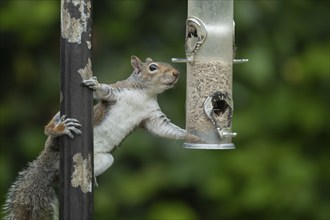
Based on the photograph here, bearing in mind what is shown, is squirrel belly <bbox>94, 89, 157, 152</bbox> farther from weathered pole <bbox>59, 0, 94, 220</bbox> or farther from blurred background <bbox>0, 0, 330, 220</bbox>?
blurred background <bbox>0, 0, 330, 220</bbox>

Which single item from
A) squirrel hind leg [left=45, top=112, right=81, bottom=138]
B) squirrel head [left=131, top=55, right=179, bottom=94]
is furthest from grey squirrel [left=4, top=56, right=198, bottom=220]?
squirrel hind leg [left=45, top=112, right=81, bottom=138]

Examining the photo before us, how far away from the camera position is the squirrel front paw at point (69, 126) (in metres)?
2.82

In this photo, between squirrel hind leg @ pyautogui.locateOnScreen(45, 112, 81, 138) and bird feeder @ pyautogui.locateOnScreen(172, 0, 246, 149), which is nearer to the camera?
squirrel hind leg @ pyautogui.locateOnScreen(45, 112, 81, 138)

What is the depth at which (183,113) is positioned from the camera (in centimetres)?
501

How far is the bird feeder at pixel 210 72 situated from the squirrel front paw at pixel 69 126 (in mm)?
438

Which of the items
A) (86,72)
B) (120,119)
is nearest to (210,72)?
(120,119)

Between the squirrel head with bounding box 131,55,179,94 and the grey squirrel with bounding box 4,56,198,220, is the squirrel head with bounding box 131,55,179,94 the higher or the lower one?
the higher one

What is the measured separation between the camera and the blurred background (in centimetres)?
504

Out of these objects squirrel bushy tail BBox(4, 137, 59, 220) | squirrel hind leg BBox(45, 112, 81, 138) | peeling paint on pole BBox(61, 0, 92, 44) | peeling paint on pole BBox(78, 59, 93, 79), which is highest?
peeling paint on pole BBox(61, 0, 92, 44)

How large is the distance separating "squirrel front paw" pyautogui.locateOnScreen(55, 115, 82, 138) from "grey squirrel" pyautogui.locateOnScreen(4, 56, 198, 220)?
4.3 inches

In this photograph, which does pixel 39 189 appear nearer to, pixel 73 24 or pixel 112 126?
pixel 112 126

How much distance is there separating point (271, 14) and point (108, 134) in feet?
7.82

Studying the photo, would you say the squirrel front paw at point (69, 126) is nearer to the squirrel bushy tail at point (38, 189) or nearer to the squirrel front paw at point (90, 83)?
the squirrel front paw at point (90, 83)

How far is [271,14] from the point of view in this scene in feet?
17.3
